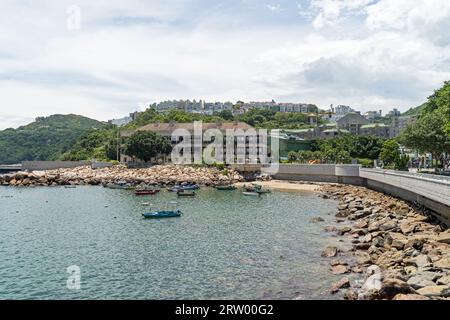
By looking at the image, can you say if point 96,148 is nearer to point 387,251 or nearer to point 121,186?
point 121,186

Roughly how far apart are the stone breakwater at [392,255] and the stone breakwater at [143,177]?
56.0 m

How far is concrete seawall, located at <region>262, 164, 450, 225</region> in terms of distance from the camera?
1396 inches

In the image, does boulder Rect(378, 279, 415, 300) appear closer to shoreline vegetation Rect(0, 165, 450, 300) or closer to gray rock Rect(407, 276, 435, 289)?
shoreline vegetation Rect(0, 165, 450, 300)

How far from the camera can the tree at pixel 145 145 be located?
117688 millimetres

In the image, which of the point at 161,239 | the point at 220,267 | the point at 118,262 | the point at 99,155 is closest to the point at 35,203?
the point at 161,239

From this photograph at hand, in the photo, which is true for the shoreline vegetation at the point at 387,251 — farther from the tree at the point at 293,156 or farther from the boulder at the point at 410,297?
the tree at the point at 293,156

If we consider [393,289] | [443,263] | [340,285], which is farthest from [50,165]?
[393,289]

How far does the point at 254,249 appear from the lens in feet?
111

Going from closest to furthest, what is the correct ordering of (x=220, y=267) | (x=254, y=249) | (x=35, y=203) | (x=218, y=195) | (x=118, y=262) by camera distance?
1. (x=220, y=267)
2. (x=118, y=262)
3. (x=254, y=249)
4. (x=35, y=203)
5. (x=218, y=195)

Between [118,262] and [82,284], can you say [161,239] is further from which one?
[82,284]

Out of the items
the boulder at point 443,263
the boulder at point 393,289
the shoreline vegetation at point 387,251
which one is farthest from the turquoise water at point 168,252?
the boulder at point 443,263

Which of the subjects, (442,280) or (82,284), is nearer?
(442,280)
